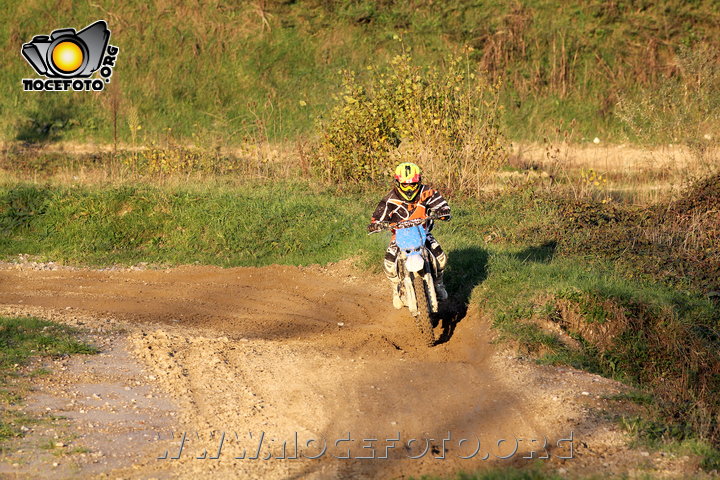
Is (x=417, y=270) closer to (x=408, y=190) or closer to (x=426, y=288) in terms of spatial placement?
(x=426, y=288)

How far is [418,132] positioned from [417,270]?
7.74 meters

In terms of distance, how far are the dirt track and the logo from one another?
14.3 metres

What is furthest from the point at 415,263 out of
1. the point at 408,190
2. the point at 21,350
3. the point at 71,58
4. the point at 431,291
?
the point at 71,58

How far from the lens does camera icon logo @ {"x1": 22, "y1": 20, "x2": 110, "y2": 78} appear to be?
2497cm

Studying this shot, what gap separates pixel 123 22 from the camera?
93.8ft

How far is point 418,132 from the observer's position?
16.4 meters

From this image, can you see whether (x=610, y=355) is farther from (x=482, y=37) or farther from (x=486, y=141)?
(x=482, y=37)

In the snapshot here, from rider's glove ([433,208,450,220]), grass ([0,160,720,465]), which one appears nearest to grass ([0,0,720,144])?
grass ([0,160,720,465])

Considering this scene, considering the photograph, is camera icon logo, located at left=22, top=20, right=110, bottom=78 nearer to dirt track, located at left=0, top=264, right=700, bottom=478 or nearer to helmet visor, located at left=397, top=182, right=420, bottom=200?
dirt track, located at left=0, top=264, right=700, bottom=478

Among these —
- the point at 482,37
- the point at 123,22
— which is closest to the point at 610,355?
the point at 482,37

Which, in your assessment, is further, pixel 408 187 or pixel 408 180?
pixel 408 187

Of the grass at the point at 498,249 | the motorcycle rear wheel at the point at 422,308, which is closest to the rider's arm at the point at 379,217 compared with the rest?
the motorcycle rear wheel at the point at 422,308

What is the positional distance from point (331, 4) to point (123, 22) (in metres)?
6.72

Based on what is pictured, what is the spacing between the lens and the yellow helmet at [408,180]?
9266mm
